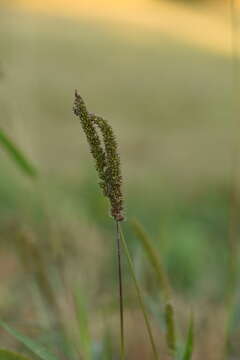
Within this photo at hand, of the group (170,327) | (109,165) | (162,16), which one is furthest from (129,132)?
(109,165)

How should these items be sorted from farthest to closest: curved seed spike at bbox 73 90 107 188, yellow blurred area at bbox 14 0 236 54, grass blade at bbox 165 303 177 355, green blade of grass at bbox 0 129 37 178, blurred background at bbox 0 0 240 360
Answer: yellow blurred area at bbox 14 0 236 54 < blurred background at bbox 0 0 240 360 < green blade of grass at bbox 0 129 37 178 < grass blade at bbox 165 303 177 355 < curved seed spike at bbox 73 90 107 188

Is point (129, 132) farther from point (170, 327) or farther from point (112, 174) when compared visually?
point (112, 174)

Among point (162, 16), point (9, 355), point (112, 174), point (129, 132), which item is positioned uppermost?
point (162, 16)

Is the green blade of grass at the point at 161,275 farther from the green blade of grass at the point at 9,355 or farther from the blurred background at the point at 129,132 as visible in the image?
the blurred background at the point at 129,132

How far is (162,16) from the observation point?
9.38 feet

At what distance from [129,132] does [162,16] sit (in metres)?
0.64

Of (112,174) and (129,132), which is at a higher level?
(129,132)

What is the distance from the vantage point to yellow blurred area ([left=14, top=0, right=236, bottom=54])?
2.58 metres

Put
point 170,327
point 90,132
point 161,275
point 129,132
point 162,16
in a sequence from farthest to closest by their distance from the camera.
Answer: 1. point 162,16
2. point 129,132
3. point 161,275
4. point 170,327
5. point 90,132

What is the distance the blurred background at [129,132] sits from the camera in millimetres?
1522

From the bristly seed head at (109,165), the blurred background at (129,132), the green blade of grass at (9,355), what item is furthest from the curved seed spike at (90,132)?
the blurred background at (129,132)

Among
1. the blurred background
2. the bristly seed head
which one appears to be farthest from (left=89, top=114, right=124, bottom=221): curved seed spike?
the blurred background

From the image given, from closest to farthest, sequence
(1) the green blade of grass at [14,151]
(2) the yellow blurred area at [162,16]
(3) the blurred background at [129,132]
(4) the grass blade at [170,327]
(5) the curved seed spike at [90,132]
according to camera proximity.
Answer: (5) the curved seed spike at [90,132] → (4) the grass blade at [170,327] → (1) the green blade of grass at [14,151] → (3) the blurred background at [129,132] → (2) the yellow blurred area at [162,16]

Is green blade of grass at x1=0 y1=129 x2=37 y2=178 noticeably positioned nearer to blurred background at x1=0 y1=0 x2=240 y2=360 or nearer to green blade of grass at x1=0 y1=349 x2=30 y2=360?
green blade of grass at x1=0 y1=349 x2=30 y2=360
